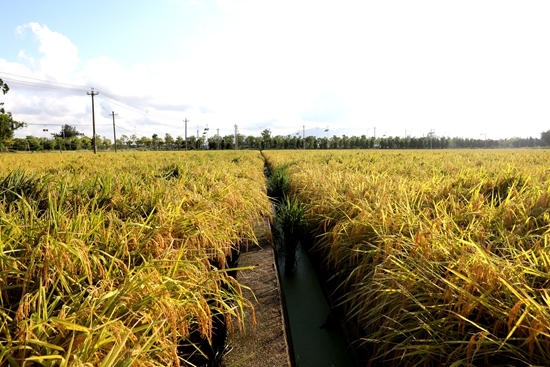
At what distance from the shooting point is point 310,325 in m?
3.05

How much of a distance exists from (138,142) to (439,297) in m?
93.7

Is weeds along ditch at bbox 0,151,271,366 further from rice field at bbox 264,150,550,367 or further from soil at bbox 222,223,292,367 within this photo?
rice field at bbox 264,150,550,367

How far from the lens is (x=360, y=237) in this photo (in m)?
2.83

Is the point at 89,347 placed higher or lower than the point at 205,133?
lower

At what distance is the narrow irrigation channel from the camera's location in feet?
8.50

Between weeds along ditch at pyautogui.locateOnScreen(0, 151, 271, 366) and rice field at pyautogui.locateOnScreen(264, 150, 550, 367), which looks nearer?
weeds along ditch at pyautogui.locateOnScreen(0, 151, 271, 366)

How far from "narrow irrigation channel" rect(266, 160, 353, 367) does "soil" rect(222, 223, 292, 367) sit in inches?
16.1

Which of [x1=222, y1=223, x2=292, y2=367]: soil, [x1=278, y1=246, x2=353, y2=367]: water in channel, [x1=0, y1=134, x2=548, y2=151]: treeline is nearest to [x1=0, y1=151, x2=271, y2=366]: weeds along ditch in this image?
[x1=222, y1=223, x2=292, y2=367]: soil

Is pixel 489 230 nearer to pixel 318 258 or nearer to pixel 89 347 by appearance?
pixel 318 258

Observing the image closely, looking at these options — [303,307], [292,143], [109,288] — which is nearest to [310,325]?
[303,307]

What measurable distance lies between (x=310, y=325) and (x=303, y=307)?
343mm

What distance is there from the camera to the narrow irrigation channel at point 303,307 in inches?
102

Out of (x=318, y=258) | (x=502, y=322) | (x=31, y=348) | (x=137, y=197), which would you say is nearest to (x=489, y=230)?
(x=502, y=322)

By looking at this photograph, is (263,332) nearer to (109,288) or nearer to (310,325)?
(310,325)
